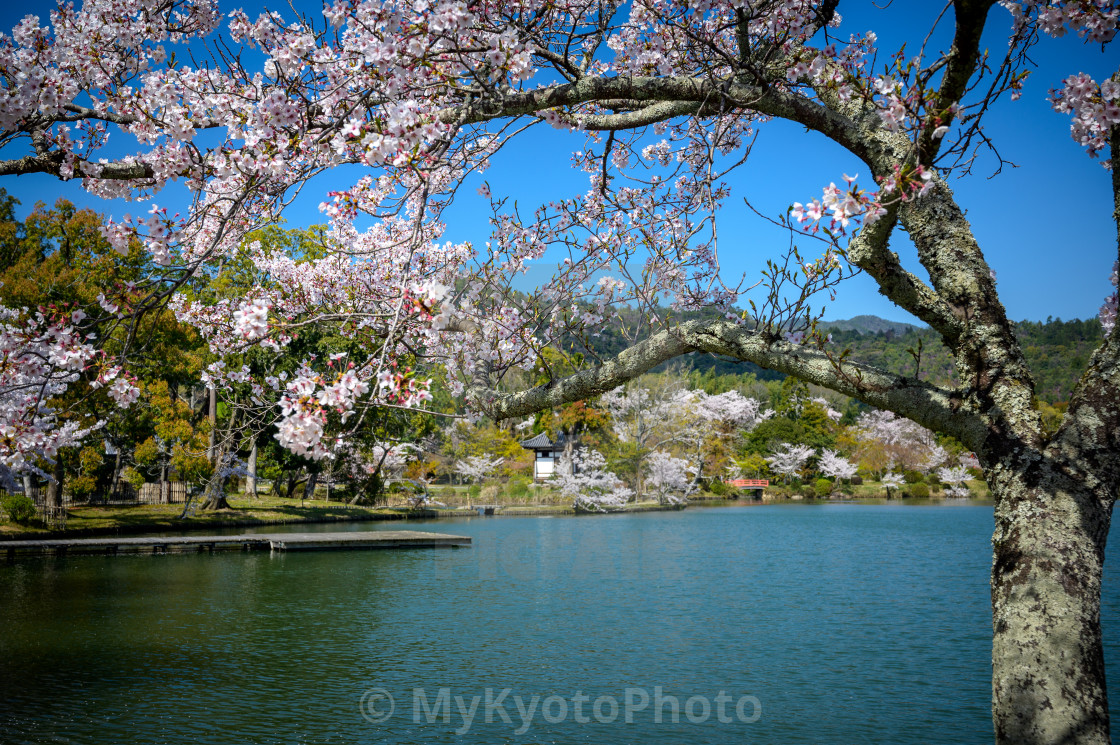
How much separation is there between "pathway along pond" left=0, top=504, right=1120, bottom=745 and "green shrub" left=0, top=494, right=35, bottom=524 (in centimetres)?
208

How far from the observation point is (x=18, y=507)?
1480 cm

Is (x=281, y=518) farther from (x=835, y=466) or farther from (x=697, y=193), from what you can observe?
(x=835, y=466)

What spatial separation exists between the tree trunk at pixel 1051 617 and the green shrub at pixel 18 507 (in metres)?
17.8

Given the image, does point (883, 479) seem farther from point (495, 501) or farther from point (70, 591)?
point (70, 591)

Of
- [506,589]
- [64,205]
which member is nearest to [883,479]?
[506,589]

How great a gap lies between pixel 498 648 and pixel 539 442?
2934cm

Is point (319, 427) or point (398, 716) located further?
point (398, 716)

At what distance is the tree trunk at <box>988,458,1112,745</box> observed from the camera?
235cm

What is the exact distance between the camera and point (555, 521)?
2430cm

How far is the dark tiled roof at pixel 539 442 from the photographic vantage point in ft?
123

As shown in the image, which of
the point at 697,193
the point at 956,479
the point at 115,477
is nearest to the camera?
the point at 697,193

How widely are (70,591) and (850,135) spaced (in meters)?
12.7

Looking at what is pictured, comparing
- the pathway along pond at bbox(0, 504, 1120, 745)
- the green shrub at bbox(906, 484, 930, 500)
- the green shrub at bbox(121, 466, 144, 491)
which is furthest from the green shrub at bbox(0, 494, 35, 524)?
the green shrub at bbox(906, 484, 930, 500)

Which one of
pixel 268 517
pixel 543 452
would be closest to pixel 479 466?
pixel 543 452
